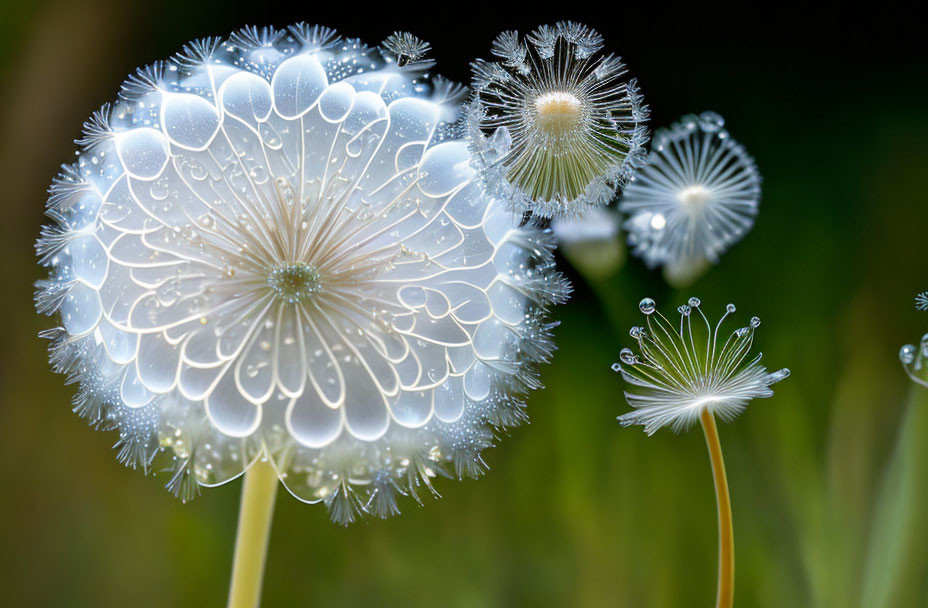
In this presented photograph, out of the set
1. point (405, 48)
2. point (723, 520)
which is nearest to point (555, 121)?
point (405, 48)

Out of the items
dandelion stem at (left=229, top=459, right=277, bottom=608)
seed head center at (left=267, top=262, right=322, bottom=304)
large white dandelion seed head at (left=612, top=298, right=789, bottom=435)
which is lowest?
dandelion stem at (left=229, top=459, right=277, bottom=608)

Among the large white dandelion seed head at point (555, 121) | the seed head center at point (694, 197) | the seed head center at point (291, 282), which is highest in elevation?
the seed head center at point (694, 197)

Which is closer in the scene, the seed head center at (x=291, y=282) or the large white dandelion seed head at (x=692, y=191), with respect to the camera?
the seed head center at (x=291, y=282)

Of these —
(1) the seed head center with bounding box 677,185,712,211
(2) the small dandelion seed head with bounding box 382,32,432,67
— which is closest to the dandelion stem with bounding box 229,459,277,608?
(2) the small dandelion seed head with bounding box 382,32,432,67

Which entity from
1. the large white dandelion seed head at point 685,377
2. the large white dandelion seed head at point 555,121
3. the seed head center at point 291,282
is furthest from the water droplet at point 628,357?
the seed head center at point 291,282

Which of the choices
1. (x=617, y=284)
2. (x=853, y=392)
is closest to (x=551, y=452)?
(x=617, y=284)

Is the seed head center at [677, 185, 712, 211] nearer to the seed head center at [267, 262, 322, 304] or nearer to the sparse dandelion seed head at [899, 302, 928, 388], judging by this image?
the sparse dandelion seed head at [899, 302, 928, 388]

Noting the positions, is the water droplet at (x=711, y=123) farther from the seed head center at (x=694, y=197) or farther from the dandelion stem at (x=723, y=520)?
the dandelion stem at (x=723, y=520)
